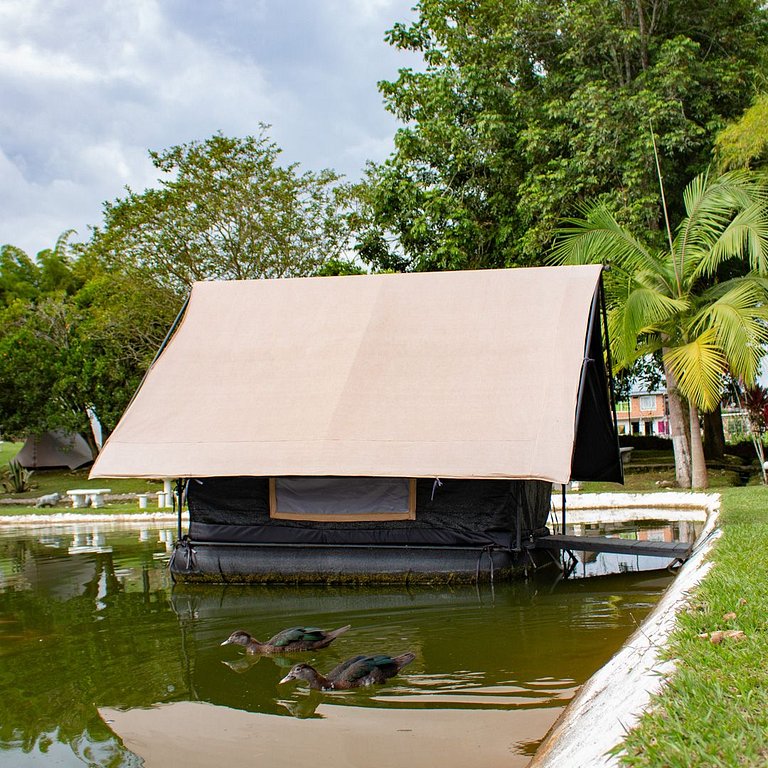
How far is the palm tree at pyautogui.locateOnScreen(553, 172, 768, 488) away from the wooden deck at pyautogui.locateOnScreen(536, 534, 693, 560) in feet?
19.2

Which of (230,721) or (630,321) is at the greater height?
(630,321)

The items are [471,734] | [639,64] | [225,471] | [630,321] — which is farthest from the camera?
[639,64]

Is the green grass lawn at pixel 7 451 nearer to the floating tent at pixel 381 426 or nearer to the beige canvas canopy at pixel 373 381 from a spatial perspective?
the beige canvas canopy at pixel 373 381

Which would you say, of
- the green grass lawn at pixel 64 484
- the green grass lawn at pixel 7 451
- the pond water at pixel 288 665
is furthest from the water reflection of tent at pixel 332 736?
the green grass lawn at pixel 7 451

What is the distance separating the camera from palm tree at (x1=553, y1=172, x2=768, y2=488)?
46.4ft

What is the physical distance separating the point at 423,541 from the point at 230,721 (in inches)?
165

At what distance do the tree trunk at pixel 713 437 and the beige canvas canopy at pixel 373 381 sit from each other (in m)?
14.4

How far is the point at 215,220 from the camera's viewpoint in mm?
25578

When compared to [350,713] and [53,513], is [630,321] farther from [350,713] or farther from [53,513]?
[53,513]

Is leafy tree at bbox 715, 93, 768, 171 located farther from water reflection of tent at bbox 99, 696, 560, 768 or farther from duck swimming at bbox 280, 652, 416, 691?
water reflection of tent at bbox 99, 696, 560, 768

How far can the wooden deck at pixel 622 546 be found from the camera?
27.5 ft

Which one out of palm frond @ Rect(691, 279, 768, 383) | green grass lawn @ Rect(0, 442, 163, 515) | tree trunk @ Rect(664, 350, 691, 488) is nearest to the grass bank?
palm frond @ Rect(691, 279, 768, 383)

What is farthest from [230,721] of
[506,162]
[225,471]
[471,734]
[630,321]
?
[506,162]

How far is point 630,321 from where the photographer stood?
47.4 ft
